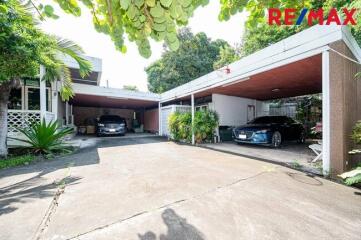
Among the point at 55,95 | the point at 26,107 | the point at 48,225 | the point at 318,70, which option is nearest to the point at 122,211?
the point at 48,225

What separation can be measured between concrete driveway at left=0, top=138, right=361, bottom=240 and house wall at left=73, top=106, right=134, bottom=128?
50.7 ft

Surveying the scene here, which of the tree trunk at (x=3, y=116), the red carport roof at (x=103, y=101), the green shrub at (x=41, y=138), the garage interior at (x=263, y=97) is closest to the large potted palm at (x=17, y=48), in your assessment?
the tree trunk at (x=3, y=116)

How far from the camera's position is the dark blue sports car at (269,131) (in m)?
7.52

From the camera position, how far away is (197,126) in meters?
9.25

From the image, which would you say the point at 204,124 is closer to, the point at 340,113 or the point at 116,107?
the point at 340,113

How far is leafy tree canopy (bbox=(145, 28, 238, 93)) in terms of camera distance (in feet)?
75.3

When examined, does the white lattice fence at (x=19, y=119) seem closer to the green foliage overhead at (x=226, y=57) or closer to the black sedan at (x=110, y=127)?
the black sedan at (x=110, y=127)

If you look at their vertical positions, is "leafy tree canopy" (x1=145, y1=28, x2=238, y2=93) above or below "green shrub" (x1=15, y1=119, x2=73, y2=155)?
above

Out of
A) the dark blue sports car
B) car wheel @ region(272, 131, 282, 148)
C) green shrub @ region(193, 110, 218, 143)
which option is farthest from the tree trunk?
car wheel @ region(272, 131, 282, 148)

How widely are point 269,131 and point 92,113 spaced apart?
1758cm

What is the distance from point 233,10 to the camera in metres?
2.18

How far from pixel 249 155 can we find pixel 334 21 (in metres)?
4.14

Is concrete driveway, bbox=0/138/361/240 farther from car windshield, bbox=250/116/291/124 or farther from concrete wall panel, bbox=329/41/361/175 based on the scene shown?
car windshield, bbox=250/116/291/124

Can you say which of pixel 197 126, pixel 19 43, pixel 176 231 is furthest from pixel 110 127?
pixel 176 231
